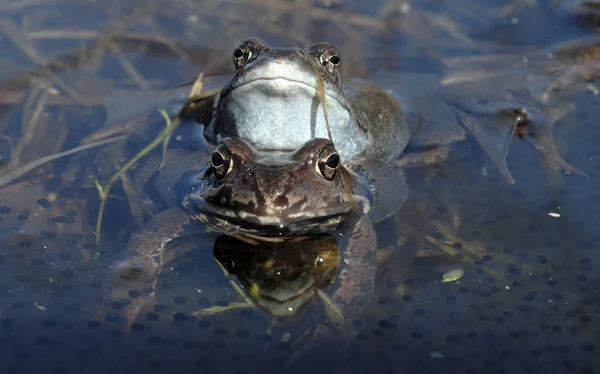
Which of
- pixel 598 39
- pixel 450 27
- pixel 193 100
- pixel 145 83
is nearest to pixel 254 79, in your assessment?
pixel 193 100

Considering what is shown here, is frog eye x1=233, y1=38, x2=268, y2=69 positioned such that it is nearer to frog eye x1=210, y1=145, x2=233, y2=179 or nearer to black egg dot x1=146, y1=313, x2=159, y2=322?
frog eye x1=210, y1=145, x2=233, y2=179

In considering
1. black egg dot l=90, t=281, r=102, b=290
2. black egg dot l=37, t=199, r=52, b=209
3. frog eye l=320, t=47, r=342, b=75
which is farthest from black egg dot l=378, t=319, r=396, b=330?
black egg dot l=37, t=199, r=52, b=209

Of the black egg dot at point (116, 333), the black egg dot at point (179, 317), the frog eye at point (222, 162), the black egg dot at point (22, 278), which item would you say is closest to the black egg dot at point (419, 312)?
the black egg dot at point (179, 317)

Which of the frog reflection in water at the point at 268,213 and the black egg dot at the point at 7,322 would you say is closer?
the black egg dot at the point at 7,322

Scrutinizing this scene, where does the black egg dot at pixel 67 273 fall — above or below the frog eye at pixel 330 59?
below

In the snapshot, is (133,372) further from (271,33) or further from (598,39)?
(598,39)

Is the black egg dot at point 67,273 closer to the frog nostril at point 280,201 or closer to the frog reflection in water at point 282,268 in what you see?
the frog reflection in water at point 282,268

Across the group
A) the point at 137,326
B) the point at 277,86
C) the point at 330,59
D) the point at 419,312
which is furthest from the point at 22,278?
the point at 330,59

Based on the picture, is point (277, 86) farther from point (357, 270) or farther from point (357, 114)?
point (357, 270)
